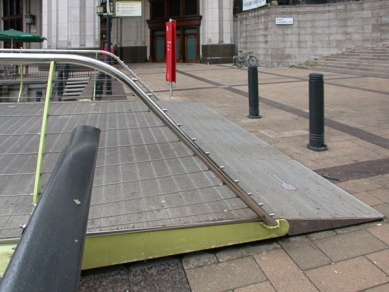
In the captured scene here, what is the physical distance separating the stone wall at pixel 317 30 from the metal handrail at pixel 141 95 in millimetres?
18103

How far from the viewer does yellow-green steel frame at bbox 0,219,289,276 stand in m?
2.57

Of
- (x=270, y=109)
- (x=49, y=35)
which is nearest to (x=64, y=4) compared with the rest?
(x=49, y=35)

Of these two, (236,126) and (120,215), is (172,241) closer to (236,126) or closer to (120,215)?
(120,215)

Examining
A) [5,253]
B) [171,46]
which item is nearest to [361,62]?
[171,46]

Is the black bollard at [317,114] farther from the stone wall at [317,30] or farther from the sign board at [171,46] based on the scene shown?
the stone wall at [317,30]

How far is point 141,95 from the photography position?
277cm

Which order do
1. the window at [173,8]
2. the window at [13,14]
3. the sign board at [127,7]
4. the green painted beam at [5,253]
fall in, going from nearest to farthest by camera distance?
the green painted beam at [5,253]
the sign board at [127,7]
the window at [173,8]
the window at [13,14]

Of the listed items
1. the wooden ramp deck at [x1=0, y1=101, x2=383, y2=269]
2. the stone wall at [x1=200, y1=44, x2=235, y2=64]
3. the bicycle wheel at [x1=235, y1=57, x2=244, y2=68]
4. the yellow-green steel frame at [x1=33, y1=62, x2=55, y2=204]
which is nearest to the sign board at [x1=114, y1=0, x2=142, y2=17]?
the stone wall at [x1=200, y1=44, x2=235, y2=64]

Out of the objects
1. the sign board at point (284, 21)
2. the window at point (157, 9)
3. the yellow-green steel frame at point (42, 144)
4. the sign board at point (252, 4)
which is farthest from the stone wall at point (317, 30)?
the yellow-green steel frame at point (42, 144)

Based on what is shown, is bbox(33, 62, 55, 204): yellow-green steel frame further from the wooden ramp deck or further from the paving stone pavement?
the paving stone pavement

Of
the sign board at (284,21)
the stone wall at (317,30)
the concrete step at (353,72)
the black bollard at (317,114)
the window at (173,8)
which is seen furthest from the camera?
the window at (173,8)

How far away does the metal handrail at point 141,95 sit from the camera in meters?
2.67

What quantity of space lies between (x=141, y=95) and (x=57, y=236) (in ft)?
5.58

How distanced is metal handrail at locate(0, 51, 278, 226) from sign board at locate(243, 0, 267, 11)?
19104 millimetres
